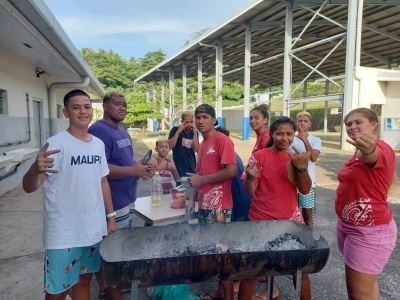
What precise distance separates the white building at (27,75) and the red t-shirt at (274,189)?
11.6ft

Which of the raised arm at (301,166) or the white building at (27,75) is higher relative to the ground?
the white building at (27,75)

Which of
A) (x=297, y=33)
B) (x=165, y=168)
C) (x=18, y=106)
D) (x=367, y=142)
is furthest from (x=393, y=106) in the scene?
(x=18, y=106)

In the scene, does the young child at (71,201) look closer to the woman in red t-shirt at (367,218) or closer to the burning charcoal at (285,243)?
the burning charcoal at (285,243)

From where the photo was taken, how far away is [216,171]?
8.07 ft

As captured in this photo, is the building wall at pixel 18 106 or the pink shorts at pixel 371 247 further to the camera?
the building wall at pixel 18 106

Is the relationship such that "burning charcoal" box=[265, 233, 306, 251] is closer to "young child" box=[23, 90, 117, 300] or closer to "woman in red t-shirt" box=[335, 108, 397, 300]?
"woman in red t-shirt" box=[335, 108, 397, 300]

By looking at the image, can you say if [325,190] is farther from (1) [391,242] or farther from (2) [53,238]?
(2) [53,238]

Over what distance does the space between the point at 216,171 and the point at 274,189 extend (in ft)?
1.67

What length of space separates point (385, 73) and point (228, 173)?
12498 mm

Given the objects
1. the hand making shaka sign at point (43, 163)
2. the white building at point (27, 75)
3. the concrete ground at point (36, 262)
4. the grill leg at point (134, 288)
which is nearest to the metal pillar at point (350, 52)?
the concrete ground at point (36, 262)

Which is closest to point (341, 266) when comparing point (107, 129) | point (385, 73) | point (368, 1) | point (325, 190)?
point (107, 129)

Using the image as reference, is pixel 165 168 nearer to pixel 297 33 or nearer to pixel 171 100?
pixel 297 33

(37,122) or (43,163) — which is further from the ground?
(37,122)

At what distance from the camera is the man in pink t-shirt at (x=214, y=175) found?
239cm
